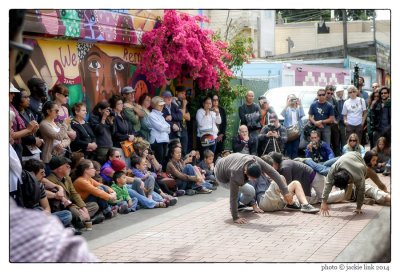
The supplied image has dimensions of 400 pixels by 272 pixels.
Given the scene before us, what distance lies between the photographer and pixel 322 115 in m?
13.1

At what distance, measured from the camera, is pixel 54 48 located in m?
8.98

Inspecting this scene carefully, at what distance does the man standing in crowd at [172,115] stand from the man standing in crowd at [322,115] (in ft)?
10.8

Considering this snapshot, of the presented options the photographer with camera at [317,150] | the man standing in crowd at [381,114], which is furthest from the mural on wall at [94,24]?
the man standing in crowd at [381,114]

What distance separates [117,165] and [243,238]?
2496 mm

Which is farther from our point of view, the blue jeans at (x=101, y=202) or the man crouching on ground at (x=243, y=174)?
the blue jeans at (x=101, y=202)

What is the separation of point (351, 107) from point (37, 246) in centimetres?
1280

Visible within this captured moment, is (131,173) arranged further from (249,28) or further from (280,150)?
(249,28)

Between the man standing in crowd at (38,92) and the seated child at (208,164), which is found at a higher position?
the man standing in crowd at (38,92)

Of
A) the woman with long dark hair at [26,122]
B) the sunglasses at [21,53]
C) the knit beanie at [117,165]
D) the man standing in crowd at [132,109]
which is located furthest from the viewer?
the man standing in crowd at [132,109]

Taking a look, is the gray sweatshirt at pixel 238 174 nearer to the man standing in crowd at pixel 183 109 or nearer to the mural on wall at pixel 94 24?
the mural on wall at pixel 94 24

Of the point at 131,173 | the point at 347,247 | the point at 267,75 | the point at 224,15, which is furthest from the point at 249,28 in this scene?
the point at 347,247

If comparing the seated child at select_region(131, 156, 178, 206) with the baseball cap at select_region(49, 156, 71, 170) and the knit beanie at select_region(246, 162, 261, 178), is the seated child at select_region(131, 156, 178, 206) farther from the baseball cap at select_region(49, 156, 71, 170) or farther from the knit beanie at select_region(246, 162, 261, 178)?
the knit beanie at select_region(246, 162, 261, 178)

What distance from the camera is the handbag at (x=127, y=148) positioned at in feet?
31.8

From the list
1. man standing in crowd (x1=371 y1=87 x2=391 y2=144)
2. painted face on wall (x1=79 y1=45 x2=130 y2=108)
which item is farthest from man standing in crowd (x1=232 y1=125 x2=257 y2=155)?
painted face on wall (x1=79 y1=45 x2=130 y2=108)
